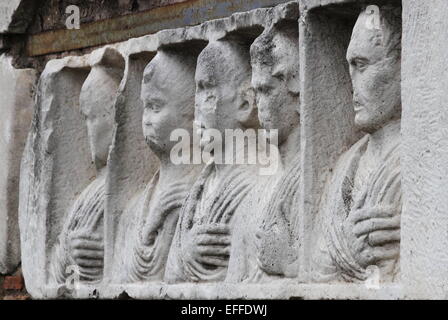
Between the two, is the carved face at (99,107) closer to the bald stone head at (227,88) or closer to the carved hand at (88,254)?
the carved hand at (88,254)

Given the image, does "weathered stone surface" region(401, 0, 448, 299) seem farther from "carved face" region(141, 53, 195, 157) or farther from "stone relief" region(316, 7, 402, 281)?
"carved face" region(141, 53, 195, 157)

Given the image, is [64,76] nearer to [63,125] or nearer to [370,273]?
[63,125]

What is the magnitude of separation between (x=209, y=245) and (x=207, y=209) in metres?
0.14

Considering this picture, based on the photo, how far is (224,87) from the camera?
6523mm

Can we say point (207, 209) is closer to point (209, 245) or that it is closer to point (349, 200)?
point (209, 245)

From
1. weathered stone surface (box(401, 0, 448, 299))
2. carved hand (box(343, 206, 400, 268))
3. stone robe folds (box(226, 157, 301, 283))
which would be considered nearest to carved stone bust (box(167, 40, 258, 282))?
stone robe folds (box(226, 157, 301, 283))

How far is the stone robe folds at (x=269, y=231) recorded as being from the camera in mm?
6102

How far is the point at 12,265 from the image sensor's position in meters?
8.13

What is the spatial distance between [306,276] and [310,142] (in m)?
0.48

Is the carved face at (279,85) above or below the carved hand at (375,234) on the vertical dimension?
above

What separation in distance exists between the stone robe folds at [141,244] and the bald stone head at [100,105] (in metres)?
0.40

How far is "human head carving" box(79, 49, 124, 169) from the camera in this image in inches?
291

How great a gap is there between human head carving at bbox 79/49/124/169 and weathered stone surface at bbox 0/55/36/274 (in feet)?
2.35

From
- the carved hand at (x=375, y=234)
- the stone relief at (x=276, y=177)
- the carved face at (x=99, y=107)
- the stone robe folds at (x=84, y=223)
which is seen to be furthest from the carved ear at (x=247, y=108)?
the stone robe folds at (x=84, y=223)
